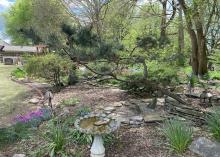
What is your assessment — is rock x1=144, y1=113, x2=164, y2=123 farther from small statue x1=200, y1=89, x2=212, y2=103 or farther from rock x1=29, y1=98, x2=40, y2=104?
rock x1=29, y1=98, x2=40, y2=104

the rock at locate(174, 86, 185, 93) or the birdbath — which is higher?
the rock at locate(174, 86, 185, 93)

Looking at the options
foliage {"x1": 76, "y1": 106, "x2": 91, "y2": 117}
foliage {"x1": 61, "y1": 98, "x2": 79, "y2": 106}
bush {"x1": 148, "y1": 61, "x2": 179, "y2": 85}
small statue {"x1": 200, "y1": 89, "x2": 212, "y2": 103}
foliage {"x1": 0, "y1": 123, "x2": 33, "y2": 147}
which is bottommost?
foliage {"x1": 0, "y1": 123, "x2": 33, "y2": 147}

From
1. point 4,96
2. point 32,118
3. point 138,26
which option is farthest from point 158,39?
point 138,26

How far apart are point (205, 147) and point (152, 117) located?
5.45 feet

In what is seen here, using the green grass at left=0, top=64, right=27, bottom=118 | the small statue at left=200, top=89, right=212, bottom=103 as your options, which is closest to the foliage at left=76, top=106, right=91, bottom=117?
the small statue at left=200, top=89, right=212, bottom=103

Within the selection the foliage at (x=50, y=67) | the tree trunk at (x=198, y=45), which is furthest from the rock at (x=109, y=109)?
the tree trunk at (x=198, y=45)

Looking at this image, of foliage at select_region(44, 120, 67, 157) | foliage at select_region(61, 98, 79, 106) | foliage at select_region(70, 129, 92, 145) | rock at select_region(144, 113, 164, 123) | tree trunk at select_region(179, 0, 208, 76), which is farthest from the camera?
tree trunk at select_region(179, 0, 208, 76)

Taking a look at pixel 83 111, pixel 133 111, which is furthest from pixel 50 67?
pixel 133 111

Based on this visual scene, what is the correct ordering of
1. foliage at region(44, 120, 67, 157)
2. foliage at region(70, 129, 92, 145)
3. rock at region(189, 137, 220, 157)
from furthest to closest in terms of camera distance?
foliage at region(70, 129, 92, 145)
foliage at region(44, 120, 67, 157)
rock at region(189, 137, 220, 157)

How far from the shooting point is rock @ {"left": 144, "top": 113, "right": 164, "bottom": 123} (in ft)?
23.8

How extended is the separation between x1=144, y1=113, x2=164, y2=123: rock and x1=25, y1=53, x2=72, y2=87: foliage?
5288mm

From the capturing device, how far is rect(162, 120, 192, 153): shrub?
19.6 ft

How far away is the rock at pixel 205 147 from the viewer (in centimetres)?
581

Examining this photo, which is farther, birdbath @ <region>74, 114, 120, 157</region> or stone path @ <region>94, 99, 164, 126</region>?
stone path @ <region>94, 99, 164, 126</region>
